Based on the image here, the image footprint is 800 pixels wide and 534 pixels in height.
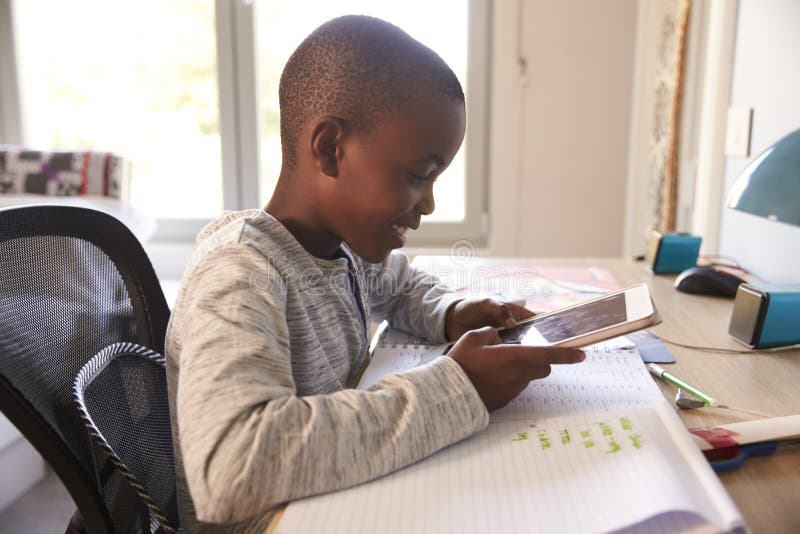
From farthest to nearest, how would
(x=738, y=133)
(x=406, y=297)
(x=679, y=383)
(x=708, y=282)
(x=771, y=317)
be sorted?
(x=738, y=133) → (x=708, y=282) → (x=406, y=297) → (x=771, y=317) → (x=679, y=383)

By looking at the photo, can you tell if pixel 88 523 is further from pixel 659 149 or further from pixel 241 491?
pixel 659 149

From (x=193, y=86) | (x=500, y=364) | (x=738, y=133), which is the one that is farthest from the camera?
(x=193, y=86)

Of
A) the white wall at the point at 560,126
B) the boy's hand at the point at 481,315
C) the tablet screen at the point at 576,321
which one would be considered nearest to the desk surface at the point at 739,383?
the tablet screen at the point at 576,321

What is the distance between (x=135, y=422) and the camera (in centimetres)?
70

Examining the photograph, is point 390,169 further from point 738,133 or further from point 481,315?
point 738,133

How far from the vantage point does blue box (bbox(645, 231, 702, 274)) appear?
49.4 inches

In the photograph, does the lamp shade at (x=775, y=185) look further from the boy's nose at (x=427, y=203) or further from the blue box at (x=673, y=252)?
the blue box at (x=673, y=252)

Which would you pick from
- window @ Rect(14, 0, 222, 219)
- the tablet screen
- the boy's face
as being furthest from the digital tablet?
window @ Rect(14, 0, 222, 219)

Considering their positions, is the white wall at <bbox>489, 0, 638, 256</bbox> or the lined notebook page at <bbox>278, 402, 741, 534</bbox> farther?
the white wall at <bbox>489, 0, 638, 256</bbox>

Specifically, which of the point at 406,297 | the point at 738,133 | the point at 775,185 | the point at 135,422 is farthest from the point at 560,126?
the point at 135,422

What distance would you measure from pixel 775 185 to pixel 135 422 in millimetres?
737

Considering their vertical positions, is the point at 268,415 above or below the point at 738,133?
below

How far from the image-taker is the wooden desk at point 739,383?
498mm

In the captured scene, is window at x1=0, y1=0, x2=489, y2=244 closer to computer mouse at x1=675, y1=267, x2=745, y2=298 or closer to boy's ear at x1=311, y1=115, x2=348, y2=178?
computer mouse at x1=675, y1=267, x2=745, y2=298
